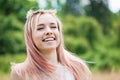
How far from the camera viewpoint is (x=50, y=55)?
245 centimetres

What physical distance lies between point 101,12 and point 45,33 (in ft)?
30.7

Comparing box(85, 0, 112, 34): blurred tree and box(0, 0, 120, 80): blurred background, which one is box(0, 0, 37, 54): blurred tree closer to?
box(0, 0, 120, 80): blurred background

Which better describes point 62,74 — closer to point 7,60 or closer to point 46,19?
point 46,19

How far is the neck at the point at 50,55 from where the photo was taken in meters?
2.44

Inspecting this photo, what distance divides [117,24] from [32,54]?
30.3 ft

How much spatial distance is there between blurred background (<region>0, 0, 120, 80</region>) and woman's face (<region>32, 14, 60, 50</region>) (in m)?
7.35

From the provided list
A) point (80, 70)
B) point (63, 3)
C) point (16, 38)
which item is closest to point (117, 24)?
point (63, 3)

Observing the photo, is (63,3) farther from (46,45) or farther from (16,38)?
(46,45)

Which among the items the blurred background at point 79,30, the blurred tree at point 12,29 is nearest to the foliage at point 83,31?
the blurred background at point 79,30

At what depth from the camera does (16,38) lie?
405 inches

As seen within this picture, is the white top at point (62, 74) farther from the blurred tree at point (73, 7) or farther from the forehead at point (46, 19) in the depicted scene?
the blurred tree at point (73, 7)

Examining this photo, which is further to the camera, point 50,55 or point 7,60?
point 7,60

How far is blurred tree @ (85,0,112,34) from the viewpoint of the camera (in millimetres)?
11484

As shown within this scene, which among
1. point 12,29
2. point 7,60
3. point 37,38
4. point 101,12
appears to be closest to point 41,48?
point 37,38
